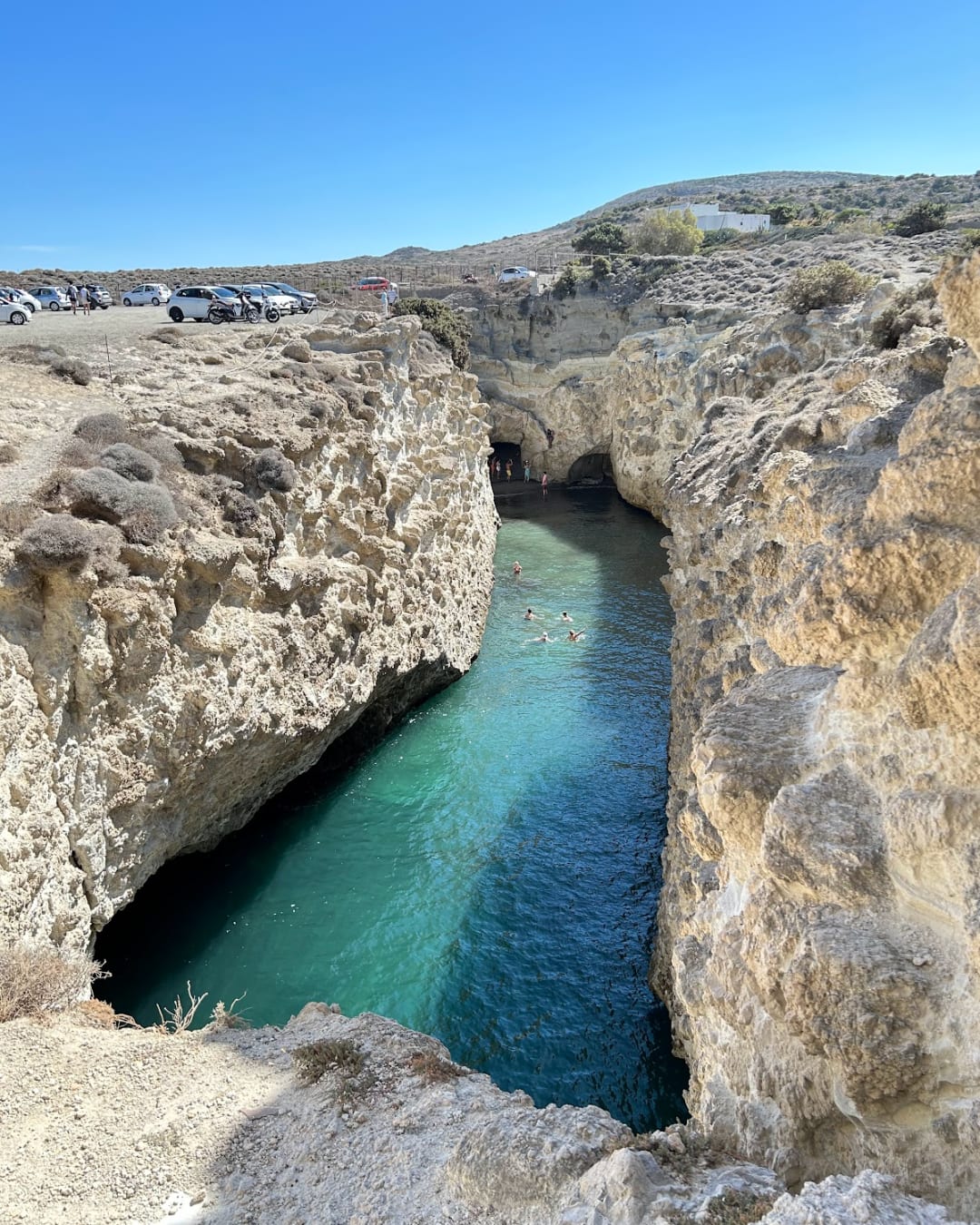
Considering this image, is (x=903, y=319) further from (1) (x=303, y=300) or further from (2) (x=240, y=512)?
(1) (x=303, y=300)

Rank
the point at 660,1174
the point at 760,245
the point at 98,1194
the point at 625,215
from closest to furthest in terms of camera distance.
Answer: the point at 660,1174 → the point at 98,1194 → the point at 760,245 → the point at 625,215

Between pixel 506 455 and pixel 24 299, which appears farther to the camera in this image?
pixel 506 455

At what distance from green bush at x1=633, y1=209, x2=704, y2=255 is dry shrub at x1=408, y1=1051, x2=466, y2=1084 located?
60.2 m

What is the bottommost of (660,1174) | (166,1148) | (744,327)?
(166,1148)

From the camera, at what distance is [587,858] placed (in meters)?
16.2

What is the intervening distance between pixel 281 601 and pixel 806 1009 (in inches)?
511

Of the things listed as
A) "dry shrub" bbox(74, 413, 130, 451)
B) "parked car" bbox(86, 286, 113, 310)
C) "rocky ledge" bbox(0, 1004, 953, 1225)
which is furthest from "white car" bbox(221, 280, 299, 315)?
"rocky ledge" bbox(0, 1004, 953, 1225)

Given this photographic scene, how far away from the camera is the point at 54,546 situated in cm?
1124

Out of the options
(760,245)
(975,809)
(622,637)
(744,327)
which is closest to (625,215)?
(760,245)

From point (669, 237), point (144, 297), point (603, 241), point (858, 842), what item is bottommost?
point (858, 842)

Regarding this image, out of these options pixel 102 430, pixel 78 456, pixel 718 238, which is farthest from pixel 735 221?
pixel 78 456

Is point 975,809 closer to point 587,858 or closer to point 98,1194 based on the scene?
point 98,1194

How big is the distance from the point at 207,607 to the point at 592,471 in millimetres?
41529

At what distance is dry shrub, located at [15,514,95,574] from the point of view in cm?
1115
